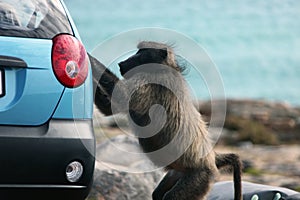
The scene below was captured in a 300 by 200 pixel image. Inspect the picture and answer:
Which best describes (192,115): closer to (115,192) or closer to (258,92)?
(115,192)

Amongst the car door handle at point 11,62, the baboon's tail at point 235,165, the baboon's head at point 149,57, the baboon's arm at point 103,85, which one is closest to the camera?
the car door handle at point 11,62

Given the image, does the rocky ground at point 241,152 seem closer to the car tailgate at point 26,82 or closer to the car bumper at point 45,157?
the car bumper at point 45,157

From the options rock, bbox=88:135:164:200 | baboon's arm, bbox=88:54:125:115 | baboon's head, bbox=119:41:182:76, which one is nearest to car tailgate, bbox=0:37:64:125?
baboon's arm, bbox=88:54:125:115

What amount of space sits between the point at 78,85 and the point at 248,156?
29.7 ft

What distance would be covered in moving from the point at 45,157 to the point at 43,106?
0.97ft

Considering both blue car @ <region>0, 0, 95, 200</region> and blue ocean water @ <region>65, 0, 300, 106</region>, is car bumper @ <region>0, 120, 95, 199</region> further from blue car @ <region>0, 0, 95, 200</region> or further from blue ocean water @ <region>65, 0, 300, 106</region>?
blue ocean water @ <region>65, 0, 300, 106</region>

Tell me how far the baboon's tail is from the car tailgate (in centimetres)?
188

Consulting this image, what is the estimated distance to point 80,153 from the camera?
4828 mm

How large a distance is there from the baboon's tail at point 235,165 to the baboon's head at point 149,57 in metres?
0.85

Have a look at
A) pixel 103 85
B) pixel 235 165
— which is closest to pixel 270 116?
pixel 235 165

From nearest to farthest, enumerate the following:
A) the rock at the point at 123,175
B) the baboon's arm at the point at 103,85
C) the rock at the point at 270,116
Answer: the baboon's arm at the point at 103,85, the rock at the point at 123,175, the rock at the point at 270,116

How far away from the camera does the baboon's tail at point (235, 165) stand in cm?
611

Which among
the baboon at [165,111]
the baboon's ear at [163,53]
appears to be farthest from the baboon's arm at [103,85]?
the baboon's ear at [163,53]

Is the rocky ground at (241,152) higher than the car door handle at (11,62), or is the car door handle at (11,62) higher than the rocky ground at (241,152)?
the car door handle at (11,62)
